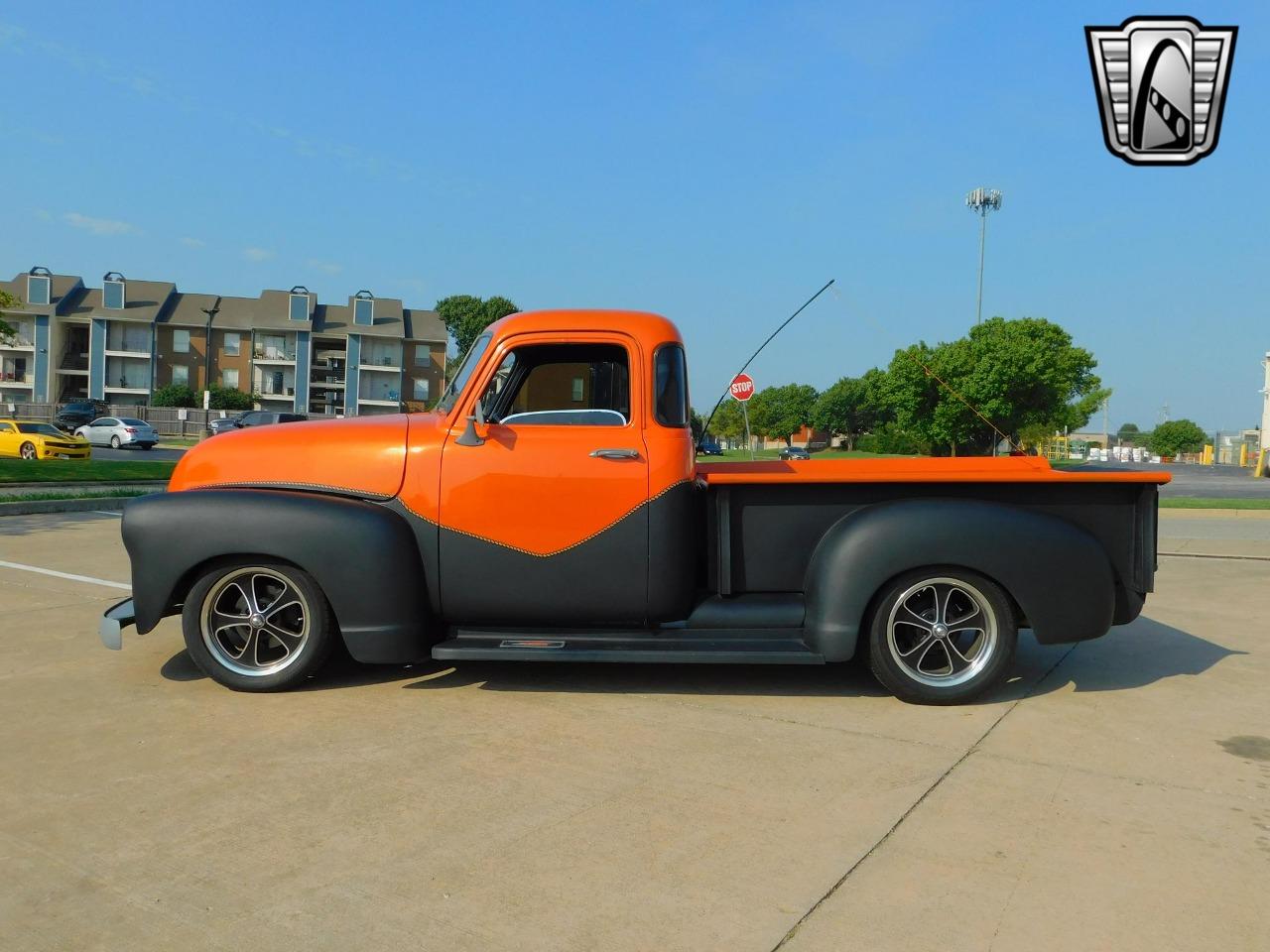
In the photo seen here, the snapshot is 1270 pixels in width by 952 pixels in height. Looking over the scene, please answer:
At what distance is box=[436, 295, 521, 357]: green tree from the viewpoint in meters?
80.9

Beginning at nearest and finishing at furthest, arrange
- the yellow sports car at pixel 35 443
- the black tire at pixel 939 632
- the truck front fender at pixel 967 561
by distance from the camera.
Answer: the truck front fender at pixel 967 561 → the black tire at pixel 939 632 → the yellow sports car at pixel 35 443

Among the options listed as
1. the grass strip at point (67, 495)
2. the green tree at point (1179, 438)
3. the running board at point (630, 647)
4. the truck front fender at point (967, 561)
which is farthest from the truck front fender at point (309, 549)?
the green tree at point (1179, 438)

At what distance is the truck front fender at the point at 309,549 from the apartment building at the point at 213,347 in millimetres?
65347

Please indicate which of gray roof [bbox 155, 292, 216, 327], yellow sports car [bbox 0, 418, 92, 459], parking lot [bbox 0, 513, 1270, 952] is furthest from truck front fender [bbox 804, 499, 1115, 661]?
gray roof [bbox 155, 292, 216, 327]

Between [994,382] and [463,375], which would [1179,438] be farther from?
[463,375]

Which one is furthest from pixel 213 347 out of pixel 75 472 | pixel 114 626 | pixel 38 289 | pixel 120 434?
pixel 114 626

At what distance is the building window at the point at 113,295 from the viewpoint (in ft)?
224

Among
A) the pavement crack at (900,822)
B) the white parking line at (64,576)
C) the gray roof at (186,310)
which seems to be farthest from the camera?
the gray roof at (186,310)

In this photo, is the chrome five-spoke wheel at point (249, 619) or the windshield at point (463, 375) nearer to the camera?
the chrome five-spoke wheel at point (249, 619)

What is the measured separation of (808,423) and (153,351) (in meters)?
67.6

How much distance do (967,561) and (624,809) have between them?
2.10 metres

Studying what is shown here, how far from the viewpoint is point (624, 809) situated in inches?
130

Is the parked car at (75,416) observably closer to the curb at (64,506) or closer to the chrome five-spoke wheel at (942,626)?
the curb at (64,506)

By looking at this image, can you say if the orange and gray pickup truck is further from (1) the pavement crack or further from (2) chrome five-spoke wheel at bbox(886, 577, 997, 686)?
(1) the pavement crack
